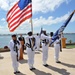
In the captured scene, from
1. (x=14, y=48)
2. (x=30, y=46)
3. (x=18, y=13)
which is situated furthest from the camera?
(x=18, y=13)

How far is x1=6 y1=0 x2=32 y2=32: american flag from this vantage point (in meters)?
10.3

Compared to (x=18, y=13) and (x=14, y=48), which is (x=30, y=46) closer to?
(x=14, y=48)

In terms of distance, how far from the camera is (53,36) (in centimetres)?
1130

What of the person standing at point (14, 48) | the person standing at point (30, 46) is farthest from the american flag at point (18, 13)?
the person standing at point (14, 48)

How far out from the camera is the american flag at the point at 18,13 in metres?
10.3

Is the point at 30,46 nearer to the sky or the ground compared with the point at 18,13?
nearer to the ground

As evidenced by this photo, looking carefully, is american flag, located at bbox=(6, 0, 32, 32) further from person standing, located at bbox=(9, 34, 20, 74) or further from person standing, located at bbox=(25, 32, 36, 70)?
person standing, located at bbox=(9, 34, 20, 74)

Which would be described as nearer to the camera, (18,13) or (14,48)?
(14,48)

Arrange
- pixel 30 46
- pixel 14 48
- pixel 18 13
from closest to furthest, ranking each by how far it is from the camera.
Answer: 1. pixel 14 48
2. pixel 30 46
3. pixel 18 13

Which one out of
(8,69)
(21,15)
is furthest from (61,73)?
(21,15)

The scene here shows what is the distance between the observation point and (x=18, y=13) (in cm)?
1052

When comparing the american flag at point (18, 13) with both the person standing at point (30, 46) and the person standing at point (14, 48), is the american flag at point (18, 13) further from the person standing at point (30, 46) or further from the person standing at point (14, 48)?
the person standing at point (14, 48)

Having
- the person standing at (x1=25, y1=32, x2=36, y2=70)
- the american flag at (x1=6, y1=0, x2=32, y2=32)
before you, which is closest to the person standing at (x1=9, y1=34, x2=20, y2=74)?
the person standing at (x1=25, y1=32, x2=36, y2=70)

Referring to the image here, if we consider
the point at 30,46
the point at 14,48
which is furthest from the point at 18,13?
the point at 14,48
